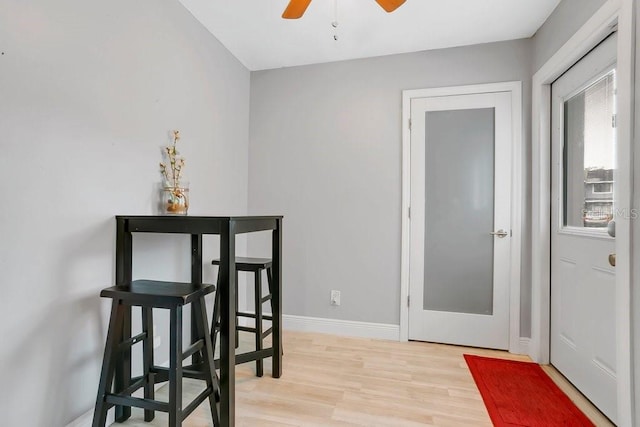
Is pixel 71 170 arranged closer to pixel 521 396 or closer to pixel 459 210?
pixel 459 210

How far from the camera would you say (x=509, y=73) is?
8.13 ft

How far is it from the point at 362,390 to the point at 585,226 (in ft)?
5.38

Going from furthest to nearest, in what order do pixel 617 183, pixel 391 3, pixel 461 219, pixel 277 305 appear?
pixel 461 219, pixel 277 305, pixel 391 3, pixel 617 183

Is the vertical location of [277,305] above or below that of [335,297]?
above

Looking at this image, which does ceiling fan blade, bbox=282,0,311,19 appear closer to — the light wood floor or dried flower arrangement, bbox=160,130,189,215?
dried flower arrangement, bbox=160,130,189,215

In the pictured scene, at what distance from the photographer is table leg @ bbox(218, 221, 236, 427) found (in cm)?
148

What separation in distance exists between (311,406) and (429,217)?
65.6 inches

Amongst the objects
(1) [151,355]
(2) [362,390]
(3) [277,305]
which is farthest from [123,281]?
(2) [362,390]

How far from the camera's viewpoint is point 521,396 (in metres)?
1.86

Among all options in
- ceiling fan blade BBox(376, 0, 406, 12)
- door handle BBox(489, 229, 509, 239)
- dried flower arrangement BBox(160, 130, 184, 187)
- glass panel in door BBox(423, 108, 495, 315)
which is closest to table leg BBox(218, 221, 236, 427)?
dried flower arrangement BBox(160, 130, 184, 187)

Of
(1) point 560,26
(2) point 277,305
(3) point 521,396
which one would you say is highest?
(1) point 560,26

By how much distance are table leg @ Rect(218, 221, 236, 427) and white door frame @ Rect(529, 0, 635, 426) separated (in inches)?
68.4

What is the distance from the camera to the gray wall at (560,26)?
1.72 m

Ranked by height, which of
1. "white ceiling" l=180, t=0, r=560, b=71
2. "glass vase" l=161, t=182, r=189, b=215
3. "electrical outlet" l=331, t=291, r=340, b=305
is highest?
"white ceiling" l=180, t=0, r=560, b=71
